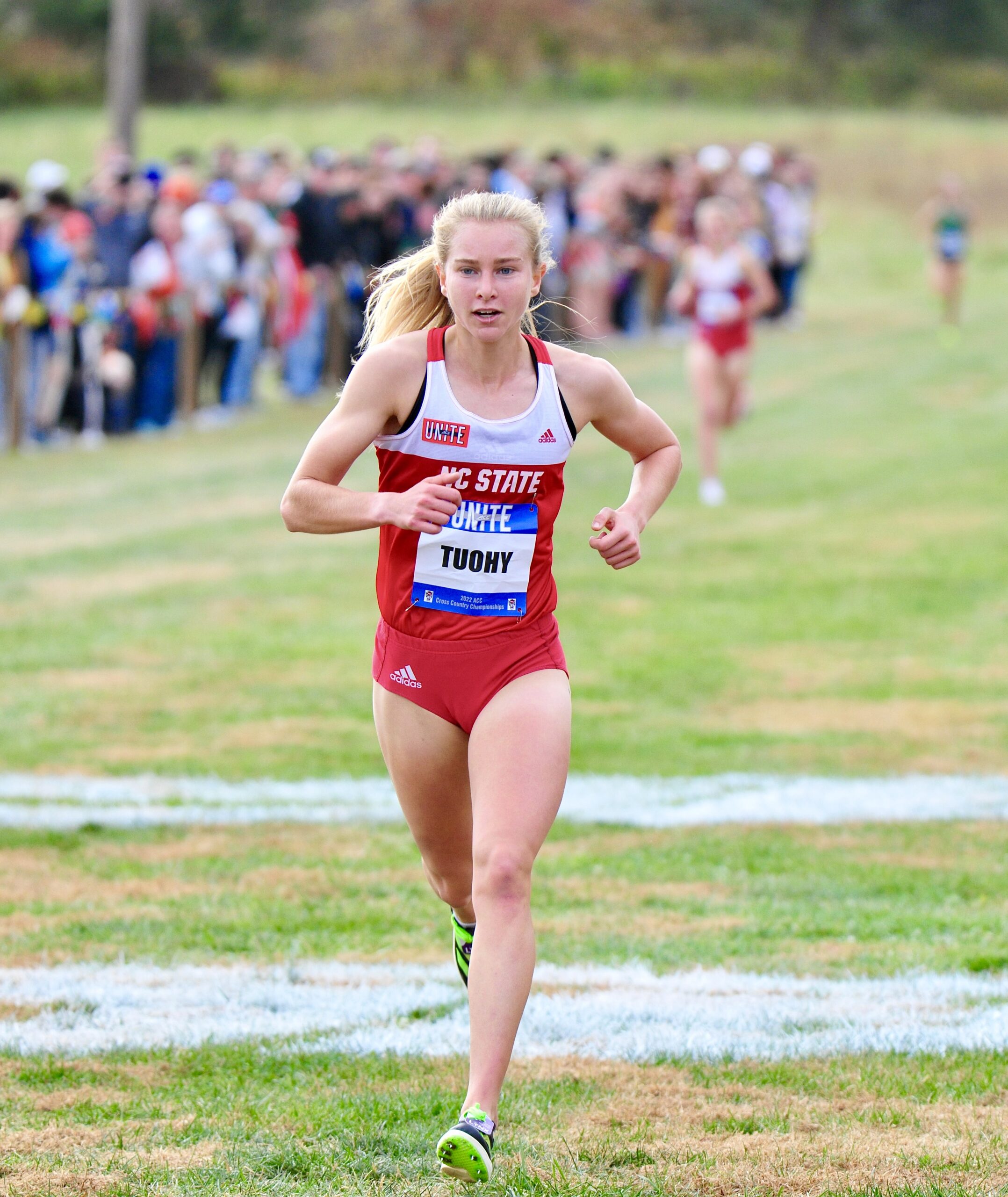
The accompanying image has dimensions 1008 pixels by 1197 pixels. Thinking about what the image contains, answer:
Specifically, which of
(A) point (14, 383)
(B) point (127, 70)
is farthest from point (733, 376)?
(B) point (127, 70)

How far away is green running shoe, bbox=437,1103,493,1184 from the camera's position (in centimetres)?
373

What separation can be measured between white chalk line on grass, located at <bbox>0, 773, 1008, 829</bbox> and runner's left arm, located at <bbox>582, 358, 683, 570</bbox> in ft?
9.84

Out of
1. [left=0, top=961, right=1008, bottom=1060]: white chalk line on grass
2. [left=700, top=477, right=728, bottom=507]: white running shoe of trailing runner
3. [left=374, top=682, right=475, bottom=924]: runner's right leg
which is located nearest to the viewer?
[left=374, top=682, right=475, bottom=924]: runner's right leg

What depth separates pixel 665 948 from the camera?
5.94m

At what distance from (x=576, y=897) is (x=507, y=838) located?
2.52 meters

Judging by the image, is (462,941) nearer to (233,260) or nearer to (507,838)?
(507,838)

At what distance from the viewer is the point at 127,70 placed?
29.8 metres

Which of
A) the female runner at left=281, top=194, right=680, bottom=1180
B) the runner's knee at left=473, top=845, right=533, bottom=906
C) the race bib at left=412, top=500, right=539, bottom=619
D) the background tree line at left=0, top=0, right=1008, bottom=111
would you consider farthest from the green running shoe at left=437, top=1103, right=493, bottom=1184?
the background tree line at left=0, top=0, right=1008, bottom=111

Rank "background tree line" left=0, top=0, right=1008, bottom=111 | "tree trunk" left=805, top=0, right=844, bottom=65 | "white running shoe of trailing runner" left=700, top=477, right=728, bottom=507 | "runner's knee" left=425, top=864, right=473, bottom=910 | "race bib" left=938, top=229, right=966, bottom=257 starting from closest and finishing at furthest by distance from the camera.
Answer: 1. "runner's knee" left=425, top=864, right=473, bottom=910
2. "white running shoe of trailing runner" left=700, top=477, right=728, bottom=507
3. "race bib" left=938, top=229, right=966, bottom=257
4. "background tree line" left=0, top=0, right=1008, bottom=111
5. "tree trunk" left=805, top=0, right=844, bottom=65

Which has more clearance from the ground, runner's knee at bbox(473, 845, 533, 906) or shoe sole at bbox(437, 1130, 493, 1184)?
runner's knee at bbox(473, 845, 533, 906)

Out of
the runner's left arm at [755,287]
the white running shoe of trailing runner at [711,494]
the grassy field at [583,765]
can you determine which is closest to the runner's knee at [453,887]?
the grassy field at [583,765]

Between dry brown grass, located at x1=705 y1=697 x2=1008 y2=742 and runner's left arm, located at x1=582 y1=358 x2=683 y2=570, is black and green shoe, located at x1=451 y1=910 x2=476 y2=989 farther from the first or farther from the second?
dry brown grass, located at x1=705 y1=697 x2=1008 y2=742

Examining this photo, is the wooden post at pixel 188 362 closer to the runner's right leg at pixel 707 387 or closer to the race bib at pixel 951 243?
the runner's right leg at pixel 707 387

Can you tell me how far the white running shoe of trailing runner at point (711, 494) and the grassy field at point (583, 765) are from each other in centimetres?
21
